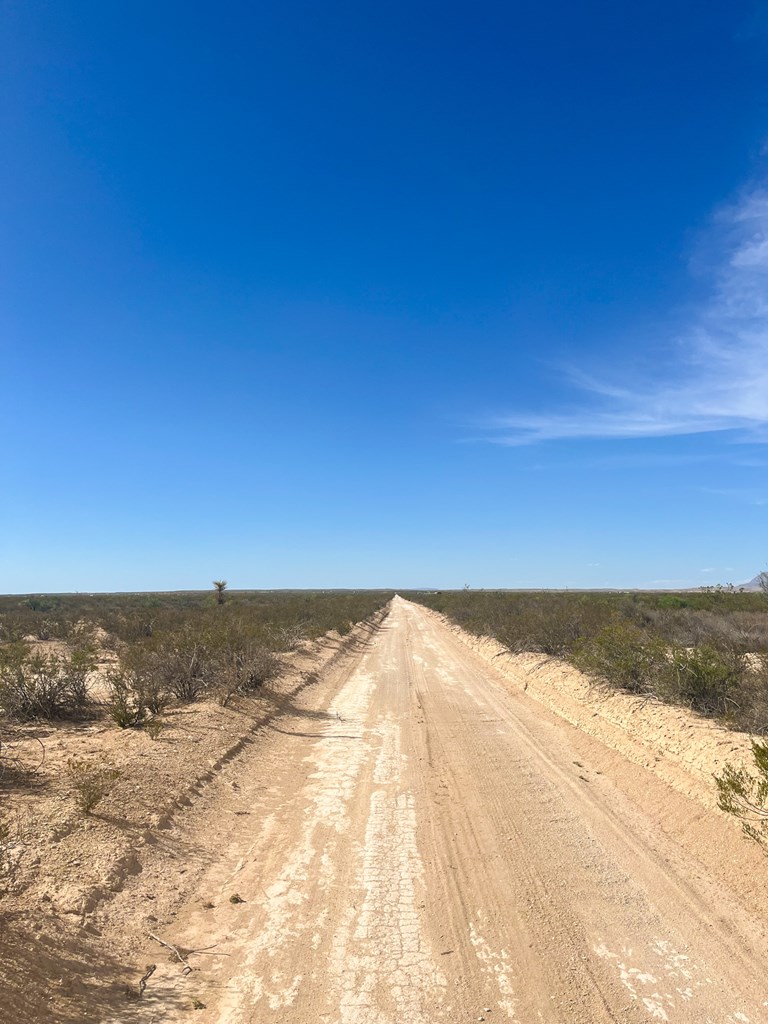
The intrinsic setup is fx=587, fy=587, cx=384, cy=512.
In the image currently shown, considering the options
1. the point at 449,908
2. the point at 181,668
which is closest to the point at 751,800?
the point at 449,908

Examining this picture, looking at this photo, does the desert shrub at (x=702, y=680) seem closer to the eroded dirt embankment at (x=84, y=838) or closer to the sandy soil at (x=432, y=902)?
the sandy soil at (x=432, y=902)


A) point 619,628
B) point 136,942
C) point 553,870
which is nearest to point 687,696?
point 619,628

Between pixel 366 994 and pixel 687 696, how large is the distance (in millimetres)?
8993

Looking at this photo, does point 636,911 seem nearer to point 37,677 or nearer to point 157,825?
point 157,825

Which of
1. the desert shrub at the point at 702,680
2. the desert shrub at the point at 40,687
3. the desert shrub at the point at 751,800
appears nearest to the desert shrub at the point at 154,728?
the desert shrub at the point at 40,687

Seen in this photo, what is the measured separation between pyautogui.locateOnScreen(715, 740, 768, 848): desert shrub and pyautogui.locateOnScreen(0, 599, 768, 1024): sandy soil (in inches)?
9.1

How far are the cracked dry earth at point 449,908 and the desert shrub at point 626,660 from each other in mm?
3676

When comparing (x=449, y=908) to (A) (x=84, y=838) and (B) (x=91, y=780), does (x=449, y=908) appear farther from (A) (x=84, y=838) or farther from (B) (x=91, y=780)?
(B) (x=91, y=780)

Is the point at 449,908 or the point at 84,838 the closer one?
the point at 449,908

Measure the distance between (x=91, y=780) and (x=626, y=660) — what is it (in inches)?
419

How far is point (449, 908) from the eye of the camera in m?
5.15

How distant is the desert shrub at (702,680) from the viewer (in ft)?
33.9

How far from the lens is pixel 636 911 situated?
5152mm

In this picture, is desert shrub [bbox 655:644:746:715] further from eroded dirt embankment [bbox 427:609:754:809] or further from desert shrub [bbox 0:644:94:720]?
desert shrub [bbox 0:644:94:720]
